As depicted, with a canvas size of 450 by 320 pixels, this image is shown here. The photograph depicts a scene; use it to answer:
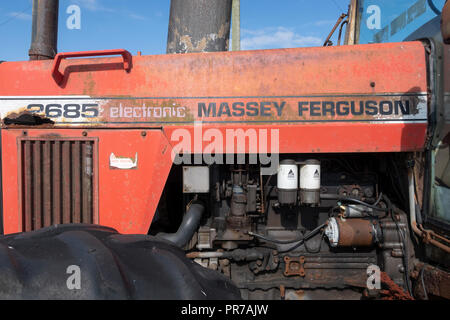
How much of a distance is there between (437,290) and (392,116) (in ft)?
3.24

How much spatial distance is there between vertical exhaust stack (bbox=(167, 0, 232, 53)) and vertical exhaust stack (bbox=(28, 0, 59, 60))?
1.04m

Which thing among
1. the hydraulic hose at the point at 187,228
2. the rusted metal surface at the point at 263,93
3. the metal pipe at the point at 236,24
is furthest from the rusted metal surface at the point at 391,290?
the metal pipe at the point at 236,24

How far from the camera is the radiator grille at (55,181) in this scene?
75.2 inches

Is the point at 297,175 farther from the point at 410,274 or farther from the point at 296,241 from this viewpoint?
the point at 410,274

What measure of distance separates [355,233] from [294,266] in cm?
45

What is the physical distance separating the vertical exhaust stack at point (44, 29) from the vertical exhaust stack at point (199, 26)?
104cm

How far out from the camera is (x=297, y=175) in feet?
6.61

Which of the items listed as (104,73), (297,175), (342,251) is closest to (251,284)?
(342,251)

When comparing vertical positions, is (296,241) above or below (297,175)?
below

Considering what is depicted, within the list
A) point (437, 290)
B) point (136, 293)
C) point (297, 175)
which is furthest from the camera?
point (297, 175)

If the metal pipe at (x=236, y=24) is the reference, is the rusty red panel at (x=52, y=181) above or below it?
Result: below

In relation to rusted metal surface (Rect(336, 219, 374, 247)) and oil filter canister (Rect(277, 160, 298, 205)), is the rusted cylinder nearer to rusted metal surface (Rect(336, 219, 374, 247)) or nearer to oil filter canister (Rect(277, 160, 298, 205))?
rusted metal surface (Rect(336, 219, 374, 247))

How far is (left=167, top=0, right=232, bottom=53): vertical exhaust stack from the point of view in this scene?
2277 mm

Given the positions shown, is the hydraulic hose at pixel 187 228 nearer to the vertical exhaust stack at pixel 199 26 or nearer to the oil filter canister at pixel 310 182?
the oil filter canister at pixel 310 182
